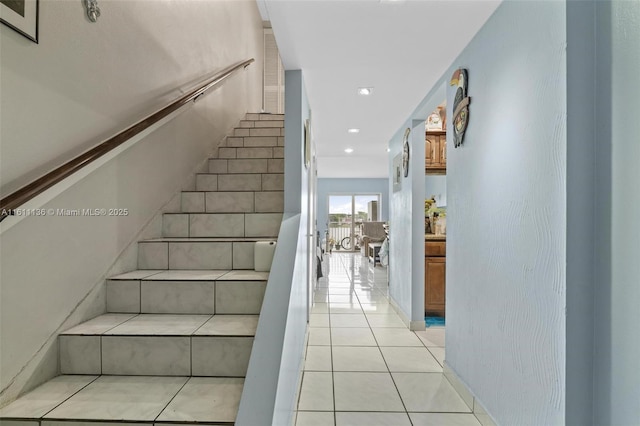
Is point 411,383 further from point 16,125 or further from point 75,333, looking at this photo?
point 16,125

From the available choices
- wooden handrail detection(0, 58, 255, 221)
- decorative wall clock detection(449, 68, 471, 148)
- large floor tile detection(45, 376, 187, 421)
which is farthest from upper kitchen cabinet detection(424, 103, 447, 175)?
large floor tile detection(45, 376, 187, 421)

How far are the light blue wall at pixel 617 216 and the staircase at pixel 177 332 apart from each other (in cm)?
129

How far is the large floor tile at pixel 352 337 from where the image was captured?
305 cm

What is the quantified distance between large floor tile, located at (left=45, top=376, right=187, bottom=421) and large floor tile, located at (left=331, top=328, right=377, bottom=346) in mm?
1915

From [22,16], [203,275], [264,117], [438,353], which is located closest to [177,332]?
[203,275]

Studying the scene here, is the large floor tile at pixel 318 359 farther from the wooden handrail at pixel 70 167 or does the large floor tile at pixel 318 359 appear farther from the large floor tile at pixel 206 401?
the wooden handrail at pixel 70 167

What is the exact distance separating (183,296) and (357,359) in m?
1.61

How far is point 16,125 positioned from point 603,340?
220 cm

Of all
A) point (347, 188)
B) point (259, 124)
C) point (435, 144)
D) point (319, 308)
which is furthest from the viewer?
point (347, 188)

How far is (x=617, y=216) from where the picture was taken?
105 cm

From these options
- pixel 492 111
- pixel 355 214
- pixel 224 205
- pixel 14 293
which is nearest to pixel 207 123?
pixel 224 205

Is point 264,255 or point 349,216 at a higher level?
point 349,216

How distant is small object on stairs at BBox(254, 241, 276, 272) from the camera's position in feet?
6.55

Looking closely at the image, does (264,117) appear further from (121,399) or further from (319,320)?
(121,399)
